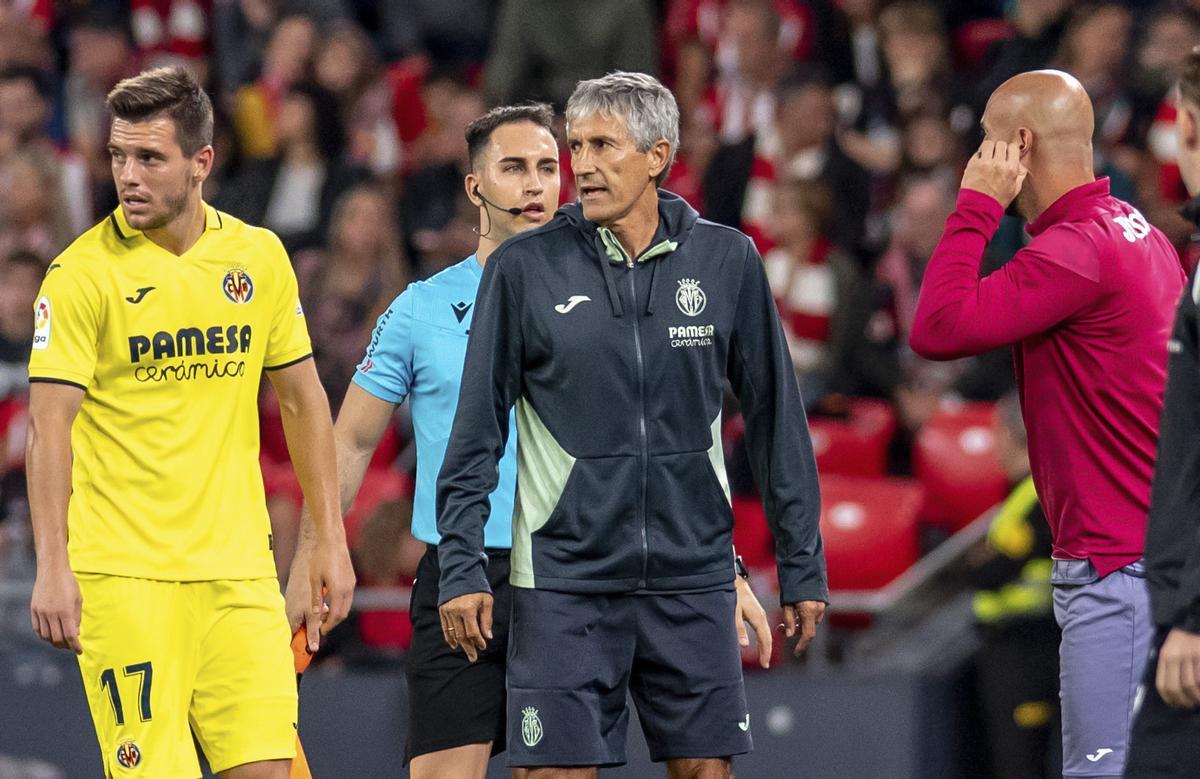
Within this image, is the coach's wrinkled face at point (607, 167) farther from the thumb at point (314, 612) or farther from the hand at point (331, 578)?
the thumb at point (314, 612)

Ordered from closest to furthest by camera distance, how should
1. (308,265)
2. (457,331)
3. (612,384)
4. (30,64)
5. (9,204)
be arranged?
(612,384) → (457,331) → (308,265) → (9,204) → (30,64)

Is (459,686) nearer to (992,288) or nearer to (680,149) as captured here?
(992,288)

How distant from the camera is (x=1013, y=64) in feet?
36.0

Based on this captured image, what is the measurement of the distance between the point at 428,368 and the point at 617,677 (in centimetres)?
133

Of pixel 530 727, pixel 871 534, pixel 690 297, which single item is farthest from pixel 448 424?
pixel 871 534

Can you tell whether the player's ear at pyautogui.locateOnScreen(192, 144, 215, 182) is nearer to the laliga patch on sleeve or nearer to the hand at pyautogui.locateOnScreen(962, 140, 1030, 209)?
the laliga patch on sleeve

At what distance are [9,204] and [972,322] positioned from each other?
29.0ft

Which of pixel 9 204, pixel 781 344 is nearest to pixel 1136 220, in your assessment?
pixel 781 344

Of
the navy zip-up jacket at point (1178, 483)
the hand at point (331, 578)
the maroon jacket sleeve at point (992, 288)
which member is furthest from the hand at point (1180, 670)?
the hand at point (331, 578)

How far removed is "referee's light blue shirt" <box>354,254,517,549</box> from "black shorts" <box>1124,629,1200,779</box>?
7.48ft

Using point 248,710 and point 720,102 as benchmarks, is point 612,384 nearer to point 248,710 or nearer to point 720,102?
point 248,710

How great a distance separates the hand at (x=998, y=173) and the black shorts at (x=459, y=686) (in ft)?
5.60

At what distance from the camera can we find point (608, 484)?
523cm

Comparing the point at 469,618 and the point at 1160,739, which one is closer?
the point at 1160,739
